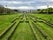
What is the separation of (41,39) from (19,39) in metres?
2.38

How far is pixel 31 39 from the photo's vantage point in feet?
56.8

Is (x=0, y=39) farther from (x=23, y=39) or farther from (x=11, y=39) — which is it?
(x=23, y=39)

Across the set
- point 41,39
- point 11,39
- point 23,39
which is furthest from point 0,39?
point 41,39

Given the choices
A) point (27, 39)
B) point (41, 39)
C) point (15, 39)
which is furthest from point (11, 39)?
point (41, 39)

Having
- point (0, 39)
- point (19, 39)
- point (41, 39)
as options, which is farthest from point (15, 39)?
point (41, 39)

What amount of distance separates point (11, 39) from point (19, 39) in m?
0.88

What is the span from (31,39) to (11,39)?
2181 mm

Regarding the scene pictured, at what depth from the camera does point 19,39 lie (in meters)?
17.4

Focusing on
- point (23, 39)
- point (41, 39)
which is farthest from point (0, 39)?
point (41, 39)

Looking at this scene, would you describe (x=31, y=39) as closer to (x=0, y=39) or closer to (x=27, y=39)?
(x=27, y=39)

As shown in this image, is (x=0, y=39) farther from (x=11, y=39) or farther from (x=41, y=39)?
(x=41, y=39)

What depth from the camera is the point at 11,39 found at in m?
17.5

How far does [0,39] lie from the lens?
17.4 metres

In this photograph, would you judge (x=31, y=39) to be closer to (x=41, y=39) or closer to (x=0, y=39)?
(x=41, y=39)
